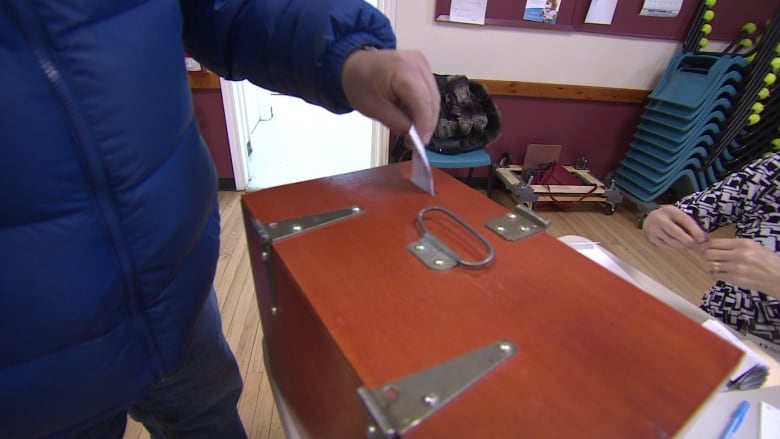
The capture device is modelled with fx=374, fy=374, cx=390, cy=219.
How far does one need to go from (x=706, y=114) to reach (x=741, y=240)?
1694 millimetres

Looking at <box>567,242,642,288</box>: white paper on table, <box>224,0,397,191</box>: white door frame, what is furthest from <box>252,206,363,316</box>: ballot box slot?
<box>224,0,397,191</box>: white door frame

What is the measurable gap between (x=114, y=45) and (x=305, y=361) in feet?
1.26

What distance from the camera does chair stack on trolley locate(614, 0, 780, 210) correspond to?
1873 mm

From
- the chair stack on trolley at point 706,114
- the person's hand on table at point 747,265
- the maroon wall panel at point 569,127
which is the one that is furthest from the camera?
the maroon wall panel at point 569,127

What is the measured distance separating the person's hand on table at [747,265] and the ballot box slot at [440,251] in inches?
23.3

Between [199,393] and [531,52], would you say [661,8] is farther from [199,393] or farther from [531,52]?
[199,393]

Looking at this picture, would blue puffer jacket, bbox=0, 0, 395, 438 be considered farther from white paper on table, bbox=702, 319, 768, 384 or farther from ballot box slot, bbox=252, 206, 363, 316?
white paper on table, bbox=702, 319, 768, 384

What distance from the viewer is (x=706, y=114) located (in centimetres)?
195

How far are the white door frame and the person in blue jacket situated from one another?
1504 millimetres

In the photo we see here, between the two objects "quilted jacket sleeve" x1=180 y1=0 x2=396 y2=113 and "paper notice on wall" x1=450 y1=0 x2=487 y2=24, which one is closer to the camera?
"quilted jacket sleeve" x1=180 y1=0 x2=396 y2=113

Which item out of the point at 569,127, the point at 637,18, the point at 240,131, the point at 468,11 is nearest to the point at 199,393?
the point at 240,131

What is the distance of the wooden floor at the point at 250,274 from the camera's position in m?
1.11

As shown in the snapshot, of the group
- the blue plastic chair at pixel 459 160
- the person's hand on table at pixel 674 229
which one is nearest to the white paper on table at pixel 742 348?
the person's hand on table at pixel 674 229

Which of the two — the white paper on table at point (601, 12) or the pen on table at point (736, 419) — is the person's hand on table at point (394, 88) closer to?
the pen on table at point (736, 419)
